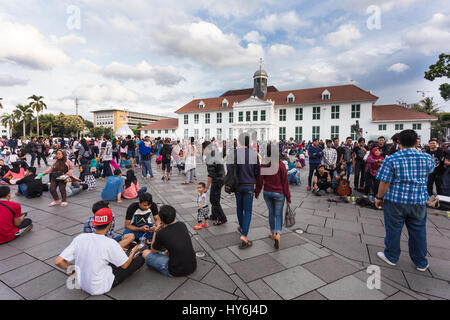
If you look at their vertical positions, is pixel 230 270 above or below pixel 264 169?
below

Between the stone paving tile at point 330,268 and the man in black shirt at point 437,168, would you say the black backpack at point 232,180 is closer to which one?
the stone paving tile at point 330,268

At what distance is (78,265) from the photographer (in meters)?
2.42

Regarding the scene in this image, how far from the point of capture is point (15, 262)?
124 inches

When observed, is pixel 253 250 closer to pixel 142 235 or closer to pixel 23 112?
pixel 142 235

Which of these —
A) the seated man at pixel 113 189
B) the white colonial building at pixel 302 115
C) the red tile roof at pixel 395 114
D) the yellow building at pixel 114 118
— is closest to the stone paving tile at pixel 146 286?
the seated man at pixel 113 189

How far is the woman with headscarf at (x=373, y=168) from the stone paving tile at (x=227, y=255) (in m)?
5.43

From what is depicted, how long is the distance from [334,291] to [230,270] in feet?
4.28

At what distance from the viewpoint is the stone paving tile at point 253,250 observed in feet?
11.2

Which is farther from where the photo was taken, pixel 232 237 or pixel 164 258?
pixel 232 237

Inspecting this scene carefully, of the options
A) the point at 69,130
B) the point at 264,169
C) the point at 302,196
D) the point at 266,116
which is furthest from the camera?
the point at 69,130
